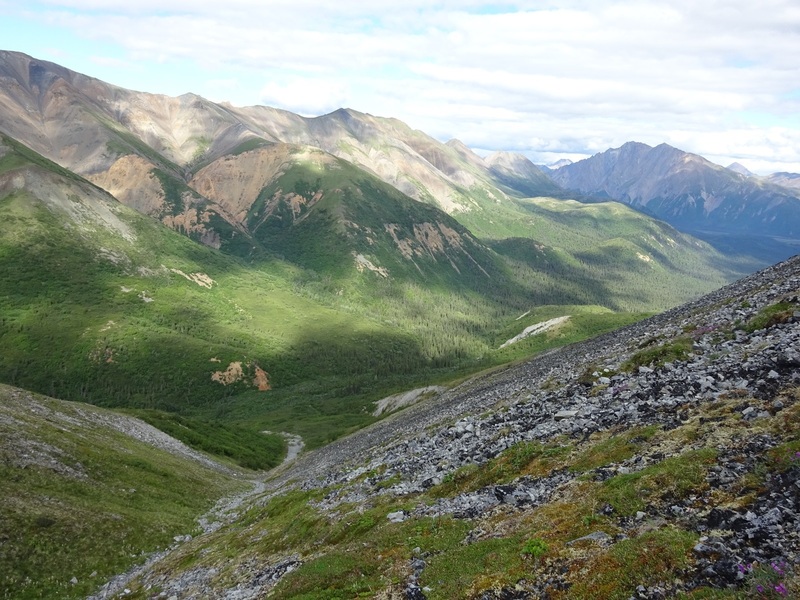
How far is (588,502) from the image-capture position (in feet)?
67.5

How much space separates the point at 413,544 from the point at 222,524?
119ft

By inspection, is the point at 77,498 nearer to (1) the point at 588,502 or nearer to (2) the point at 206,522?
(2) the point at 206,522

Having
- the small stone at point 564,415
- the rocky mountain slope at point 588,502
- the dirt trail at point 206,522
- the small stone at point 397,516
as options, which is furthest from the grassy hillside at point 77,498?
the small stone at point 564,415

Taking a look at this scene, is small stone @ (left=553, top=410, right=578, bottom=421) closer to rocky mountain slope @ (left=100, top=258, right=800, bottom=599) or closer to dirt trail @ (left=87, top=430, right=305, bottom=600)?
rocky mountain slope @ (left=100, top=258, right=800, bottom=599)

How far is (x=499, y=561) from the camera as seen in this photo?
18.8 m

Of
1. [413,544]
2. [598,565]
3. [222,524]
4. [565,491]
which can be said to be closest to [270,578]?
[413,544]

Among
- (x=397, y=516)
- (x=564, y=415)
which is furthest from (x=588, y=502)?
(x=564, y=415)

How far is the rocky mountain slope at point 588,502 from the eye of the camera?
15.1m

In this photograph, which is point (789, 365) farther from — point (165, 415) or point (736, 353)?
point (165, 415)

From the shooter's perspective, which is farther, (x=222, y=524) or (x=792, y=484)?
(x=222, y=524)

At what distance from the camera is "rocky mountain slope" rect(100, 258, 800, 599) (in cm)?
1514

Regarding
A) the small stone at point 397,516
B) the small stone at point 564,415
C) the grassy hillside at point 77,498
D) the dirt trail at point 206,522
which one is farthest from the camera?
the dirt trail at point 206,522

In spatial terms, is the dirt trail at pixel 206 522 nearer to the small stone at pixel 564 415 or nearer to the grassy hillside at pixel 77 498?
the grassy hillside at pixel 77 498

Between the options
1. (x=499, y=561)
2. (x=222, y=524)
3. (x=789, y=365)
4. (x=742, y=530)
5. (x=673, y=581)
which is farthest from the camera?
(x=222, y=524)
